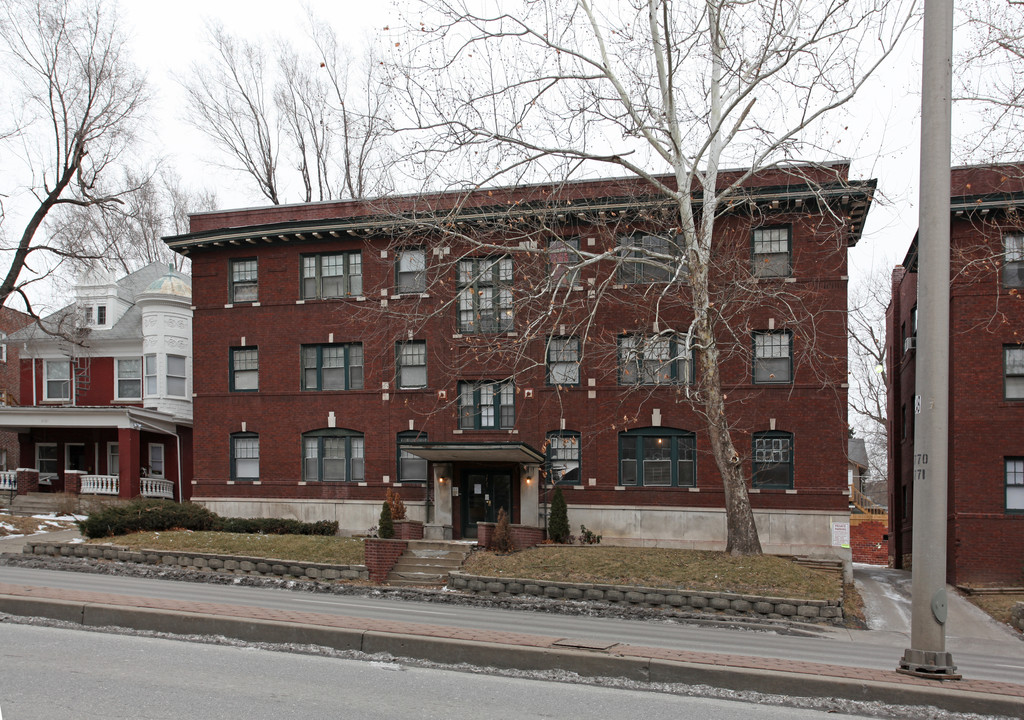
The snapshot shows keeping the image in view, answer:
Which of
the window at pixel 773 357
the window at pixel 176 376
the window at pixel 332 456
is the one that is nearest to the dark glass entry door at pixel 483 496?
the window at pixel 332 456

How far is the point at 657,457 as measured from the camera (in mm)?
26516

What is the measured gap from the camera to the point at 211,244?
100.0 ft

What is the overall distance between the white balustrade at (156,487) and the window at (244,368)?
7.14 metres

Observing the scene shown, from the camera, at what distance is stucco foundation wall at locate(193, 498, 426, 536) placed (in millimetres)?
28734

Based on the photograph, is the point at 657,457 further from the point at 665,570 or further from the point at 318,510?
the point at 318,510

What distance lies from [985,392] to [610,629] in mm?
14823

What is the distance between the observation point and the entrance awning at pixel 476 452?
24797mm

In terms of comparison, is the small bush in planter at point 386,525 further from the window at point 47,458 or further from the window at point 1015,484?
the window at point 47,458

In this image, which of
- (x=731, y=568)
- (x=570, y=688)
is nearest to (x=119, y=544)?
(x=731, y=568)

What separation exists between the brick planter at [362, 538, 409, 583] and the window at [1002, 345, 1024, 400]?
17561mm

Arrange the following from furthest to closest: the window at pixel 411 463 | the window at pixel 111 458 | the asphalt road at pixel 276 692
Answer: the window at pixel 111 458
the window at pixel 411 463
the asphalt road at pixel 276 692

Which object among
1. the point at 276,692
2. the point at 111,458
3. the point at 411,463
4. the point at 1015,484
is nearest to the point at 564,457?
the point at 411,463

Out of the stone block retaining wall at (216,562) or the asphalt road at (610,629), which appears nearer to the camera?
the asphalt road at (610,629)

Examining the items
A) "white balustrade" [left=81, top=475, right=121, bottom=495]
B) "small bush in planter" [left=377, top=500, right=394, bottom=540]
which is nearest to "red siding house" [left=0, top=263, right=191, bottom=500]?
"white balustrade" [left=81, top=475, right=121, bottom=495]
